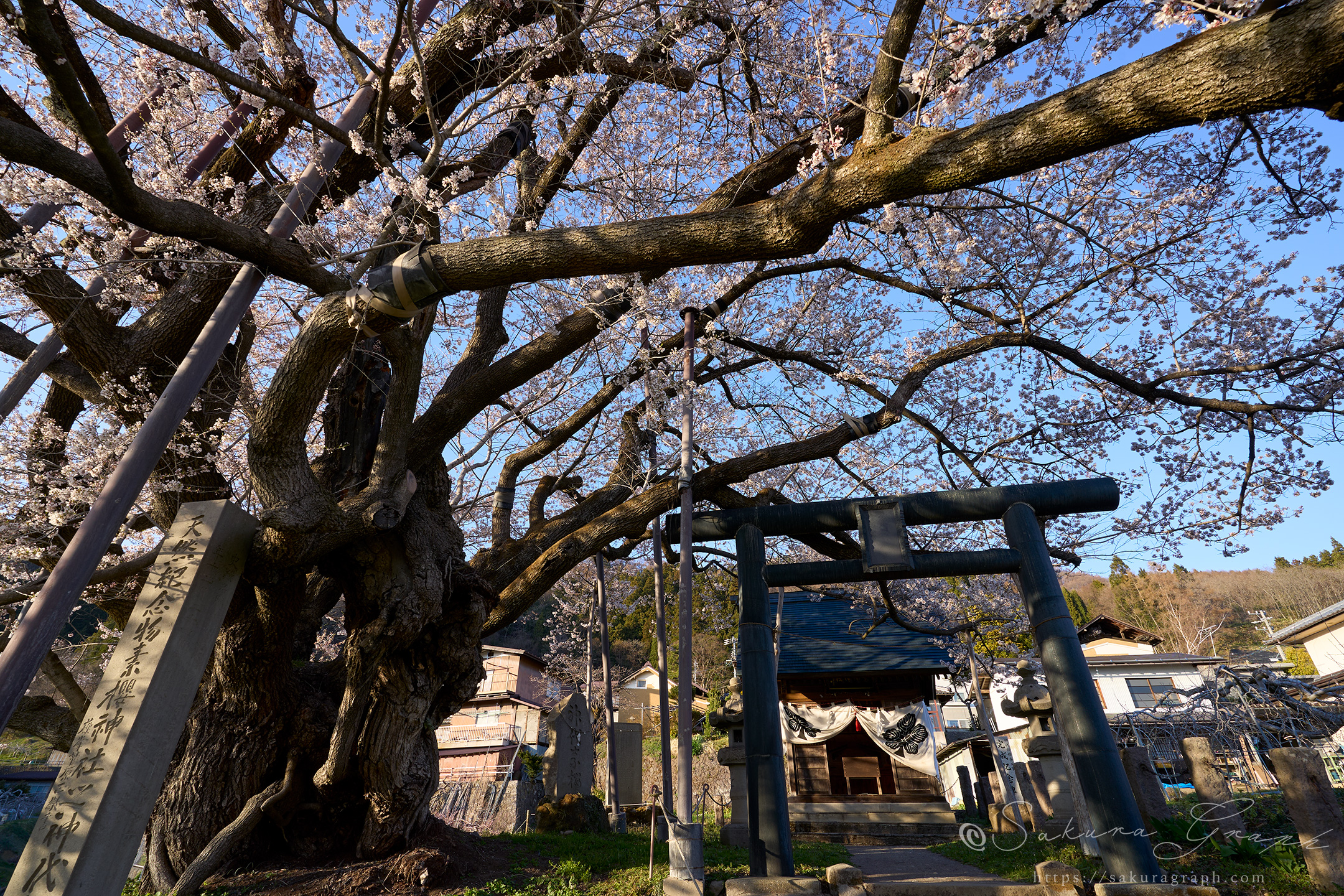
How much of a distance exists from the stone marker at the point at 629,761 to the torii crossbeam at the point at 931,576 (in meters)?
8.99

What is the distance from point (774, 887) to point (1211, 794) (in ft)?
18.6

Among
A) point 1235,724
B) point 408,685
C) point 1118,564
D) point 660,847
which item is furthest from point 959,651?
point 408,685

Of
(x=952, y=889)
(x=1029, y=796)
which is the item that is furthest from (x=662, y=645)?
(x=1029, y=796)

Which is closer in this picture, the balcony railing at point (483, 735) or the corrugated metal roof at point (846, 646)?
the corrugated metal roof at point (846, 646)

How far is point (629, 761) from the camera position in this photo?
1490 cm

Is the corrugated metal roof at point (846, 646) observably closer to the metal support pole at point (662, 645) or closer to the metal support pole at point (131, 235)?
the metal support pole at point (662, 645)

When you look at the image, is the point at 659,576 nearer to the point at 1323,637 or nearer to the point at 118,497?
the point at 118,497

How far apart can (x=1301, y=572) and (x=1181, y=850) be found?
6031cm

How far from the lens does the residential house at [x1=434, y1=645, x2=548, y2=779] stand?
2436 centimetres

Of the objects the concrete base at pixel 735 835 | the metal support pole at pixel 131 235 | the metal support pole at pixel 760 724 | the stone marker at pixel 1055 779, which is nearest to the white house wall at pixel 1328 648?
the stone marker at pixel 1055 779

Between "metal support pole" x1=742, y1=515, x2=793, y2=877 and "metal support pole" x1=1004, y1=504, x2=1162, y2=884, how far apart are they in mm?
2767

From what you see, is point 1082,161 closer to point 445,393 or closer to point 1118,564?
point 1118,564

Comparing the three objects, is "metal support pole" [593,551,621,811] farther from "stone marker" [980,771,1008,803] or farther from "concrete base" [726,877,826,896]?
"stone marker" [980,771,1008,803]

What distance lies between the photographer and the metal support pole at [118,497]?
3357mm
